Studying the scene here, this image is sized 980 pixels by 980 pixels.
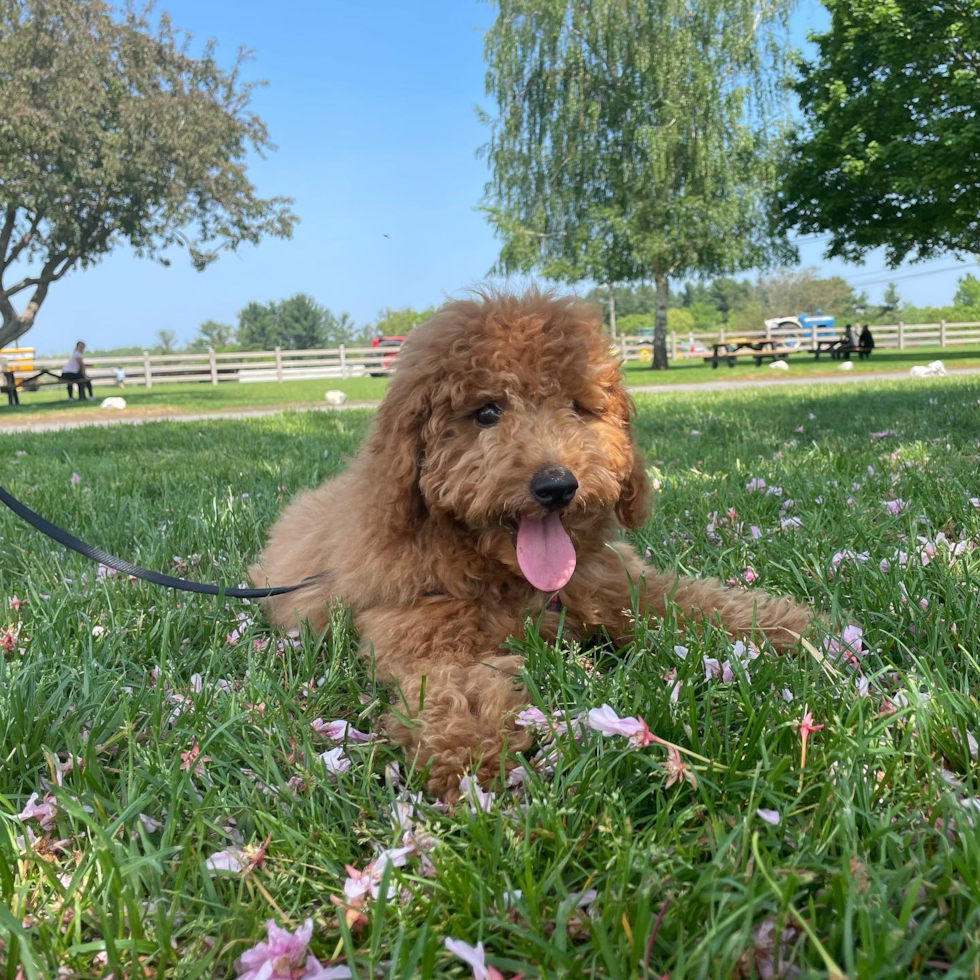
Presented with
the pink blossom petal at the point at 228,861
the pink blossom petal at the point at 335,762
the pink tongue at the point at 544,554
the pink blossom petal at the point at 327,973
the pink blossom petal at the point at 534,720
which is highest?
the pink tongue at the point at 544,554

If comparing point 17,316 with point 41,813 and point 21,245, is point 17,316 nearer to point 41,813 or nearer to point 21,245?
point 21,245

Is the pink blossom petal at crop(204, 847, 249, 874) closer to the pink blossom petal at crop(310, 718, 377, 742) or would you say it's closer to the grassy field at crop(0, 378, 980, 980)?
the grassy field at crop(0, 378, 980, 980)

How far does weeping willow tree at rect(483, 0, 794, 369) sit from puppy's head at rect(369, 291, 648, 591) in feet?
86.3

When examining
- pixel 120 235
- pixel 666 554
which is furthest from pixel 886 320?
pixel 666 554

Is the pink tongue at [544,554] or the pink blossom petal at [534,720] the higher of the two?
the pink tongue at [544,554]

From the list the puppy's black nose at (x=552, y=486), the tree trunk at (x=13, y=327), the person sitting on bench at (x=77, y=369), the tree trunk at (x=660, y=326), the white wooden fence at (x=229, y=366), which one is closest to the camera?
the puppy's black nose at (x=552, y=486)

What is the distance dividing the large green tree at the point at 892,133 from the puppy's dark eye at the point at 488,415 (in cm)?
2090

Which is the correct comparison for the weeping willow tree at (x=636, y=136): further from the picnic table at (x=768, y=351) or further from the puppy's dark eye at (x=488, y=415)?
the puppy's dark eye at (x=488, y=415)

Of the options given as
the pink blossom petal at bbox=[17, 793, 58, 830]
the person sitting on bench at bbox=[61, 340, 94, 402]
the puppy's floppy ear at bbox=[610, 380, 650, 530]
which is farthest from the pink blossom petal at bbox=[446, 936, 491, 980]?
the person sitting on bench at bbox=[61, 340, 94, 402]

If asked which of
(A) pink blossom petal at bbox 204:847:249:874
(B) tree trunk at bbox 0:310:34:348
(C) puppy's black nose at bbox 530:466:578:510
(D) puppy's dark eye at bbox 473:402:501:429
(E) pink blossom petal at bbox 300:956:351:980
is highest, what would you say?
(B) tree trunk at bbox 0:310:34:348

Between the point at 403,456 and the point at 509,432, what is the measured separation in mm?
345

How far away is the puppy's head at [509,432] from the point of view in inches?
86.9

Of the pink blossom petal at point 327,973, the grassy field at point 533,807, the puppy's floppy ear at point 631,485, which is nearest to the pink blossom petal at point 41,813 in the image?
the grassy field at point 533,807

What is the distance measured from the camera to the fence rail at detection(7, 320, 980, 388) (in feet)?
127
